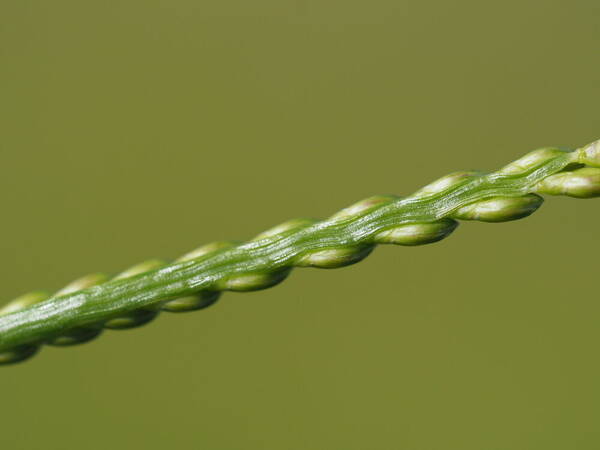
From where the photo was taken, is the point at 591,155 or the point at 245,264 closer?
the point at 591,155

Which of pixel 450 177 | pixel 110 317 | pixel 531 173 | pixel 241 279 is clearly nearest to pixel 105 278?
pixel 110 317

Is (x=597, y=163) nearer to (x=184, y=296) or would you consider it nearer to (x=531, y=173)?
(x=531, y=173)

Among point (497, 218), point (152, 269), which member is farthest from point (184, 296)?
point (497, 218)

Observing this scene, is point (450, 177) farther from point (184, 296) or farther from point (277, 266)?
point (184, 296)

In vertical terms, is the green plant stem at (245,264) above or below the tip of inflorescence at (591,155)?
above

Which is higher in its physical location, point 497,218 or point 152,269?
point 152,269

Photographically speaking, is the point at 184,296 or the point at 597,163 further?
the point at 184,296

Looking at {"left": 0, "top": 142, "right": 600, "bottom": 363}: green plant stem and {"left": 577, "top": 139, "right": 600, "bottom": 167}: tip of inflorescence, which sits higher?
{"left": 0, "top": 142, "right": 600, "bottom": 363}: green plant stem
